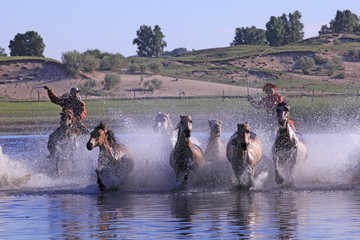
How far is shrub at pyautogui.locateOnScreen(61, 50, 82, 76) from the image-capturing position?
67.1 m

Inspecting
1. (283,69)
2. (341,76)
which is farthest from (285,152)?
(283,69)

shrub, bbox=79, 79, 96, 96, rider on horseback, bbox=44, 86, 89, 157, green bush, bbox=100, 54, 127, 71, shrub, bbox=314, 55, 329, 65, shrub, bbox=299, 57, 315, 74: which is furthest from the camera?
shrub, bbox=314, 55, 329, 65

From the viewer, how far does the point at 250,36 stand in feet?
456

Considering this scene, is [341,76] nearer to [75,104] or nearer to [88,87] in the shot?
[88,87]

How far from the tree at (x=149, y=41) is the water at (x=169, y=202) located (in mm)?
100431

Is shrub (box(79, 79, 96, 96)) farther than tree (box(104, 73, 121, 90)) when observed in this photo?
No

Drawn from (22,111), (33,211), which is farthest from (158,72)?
(33,211)

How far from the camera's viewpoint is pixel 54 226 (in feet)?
36.9

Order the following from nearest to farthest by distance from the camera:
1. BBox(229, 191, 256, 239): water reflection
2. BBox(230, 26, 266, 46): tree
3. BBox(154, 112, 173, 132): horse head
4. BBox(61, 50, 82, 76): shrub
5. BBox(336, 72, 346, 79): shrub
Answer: BBox(229, 191, 256, 239): water reflection
BBox(154, 112, 173, 132): horse head
BBox(61, 50, 82, 76): shrub
BBox(336, 72, 346, 79): shrub
BBox(230, 26, 266, 46): tree

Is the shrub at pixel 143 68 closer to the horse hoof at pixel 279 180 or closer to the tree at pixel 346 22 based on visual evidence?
the horse hoof at pixel 279 180

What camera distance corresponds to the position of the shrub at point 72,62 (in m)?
67.1

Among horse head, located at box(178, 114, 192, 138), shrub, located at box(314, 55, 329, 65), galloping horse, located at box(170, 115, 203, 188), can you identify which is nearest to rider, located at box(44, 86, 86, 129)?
galloping horse, located at box(170, 115, 203, 188)

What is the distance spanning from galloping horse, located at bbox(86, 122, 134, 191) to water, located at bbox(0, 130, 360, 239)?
0.29 meters

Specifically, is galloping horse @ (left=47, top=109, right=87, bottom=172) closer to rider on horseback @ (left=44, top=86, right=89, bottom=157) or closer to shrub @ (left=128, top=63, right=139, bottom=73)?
rider on horseback @ (left=44, top=86, right=89, bottom=157)
